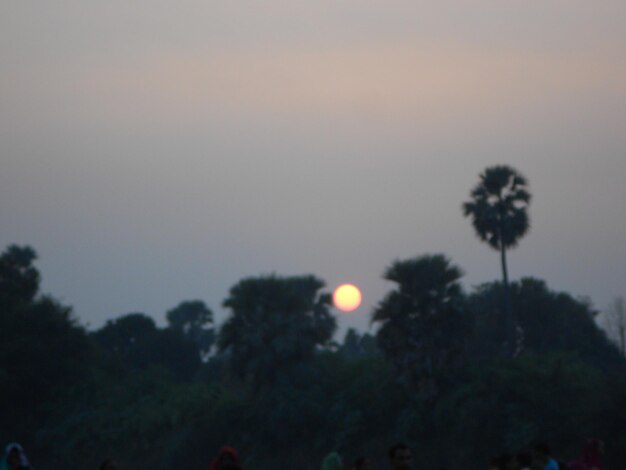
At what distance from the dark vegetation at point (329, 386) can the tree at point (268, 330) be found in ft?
0.19

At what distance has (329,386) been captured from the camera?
50906 mm

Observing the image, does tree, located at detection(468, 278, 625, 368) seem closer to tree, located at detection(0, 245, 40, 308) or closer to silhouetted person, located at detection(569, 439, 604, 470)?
tree, located at detection(0, 245, 40, 308)

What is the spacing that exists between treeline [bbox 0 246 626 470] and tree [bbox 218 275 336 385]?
0.06 metres

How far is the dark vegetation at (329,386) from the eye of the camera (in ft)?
143

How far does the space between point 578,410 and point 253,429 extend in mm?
14907

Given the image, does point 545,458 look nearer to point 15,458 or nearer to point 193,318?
point 15,458

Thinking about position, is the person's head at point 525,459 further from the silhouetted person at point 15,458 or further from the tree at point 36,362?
the tree at point 36,362

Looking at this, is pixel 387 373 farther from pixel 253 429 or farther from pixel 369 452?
pixel 253 429

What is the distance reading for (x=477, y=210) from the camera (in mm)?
55062

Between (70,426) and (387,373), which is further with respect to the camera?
(70,426)

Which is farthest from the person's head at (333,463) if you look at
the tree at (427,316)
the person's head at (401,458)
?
the tree at (427,316)

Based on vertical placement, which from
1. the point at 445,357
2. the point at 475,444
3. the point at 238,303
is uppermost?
the point at 238,303

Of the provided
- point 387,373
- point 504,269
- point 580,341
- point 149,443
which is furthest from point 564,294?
point 149,443

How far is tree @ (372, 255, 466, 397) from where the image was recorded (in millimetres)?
45375
